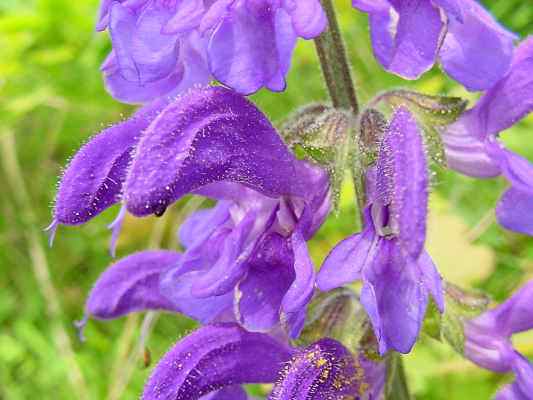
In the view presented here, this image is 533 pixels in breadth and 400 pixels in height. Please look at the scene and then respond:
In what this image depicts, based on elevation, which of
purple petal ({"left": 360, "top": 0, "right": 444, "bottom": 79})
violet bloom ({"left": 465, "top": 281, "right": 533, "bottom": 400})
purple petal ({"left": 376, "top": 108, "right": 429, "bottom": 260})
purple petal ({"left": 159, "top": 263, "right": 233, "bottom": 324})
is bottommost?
violet bloom ({"left": 465, "top": 281, "right": 533, "bottom": 400})

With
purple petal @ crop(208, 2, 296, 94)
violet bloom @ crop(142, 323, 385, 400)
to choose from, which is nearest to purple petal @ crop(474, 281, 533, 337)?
violet bloom @ crop(142, 323, 385, 400)

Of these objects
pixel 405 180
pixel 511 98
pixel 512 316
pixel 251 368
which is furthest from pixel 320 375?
pixel 511 98

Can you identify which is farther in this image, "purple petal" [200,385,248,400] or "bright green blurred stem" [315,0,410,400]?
"purple petal" [200,385,248,400]

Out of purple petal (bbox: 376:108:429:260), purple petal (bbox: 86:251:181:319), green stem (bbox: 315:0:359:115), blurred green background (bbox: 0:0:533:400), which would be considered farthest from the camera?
blurred green background (bbox: 0:0:533:400)

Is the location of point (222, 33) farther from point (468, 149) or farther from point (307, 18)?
point (468, 149)

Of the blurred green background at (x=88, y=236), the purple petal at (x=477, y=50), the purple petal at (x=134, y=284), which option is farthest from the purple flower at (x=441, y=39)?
the blurred green background at (x=88, y=236)

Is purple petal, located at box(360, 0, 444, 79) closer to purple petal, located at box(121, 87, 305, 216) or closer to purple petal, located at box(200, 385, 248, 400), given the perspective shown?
purple petal, located at box(121, 87, 305, 216)

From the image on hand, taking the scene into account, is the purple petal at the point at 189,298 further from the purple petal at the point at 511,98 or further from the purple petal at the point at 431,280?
the purple petal at the point at 511,98
